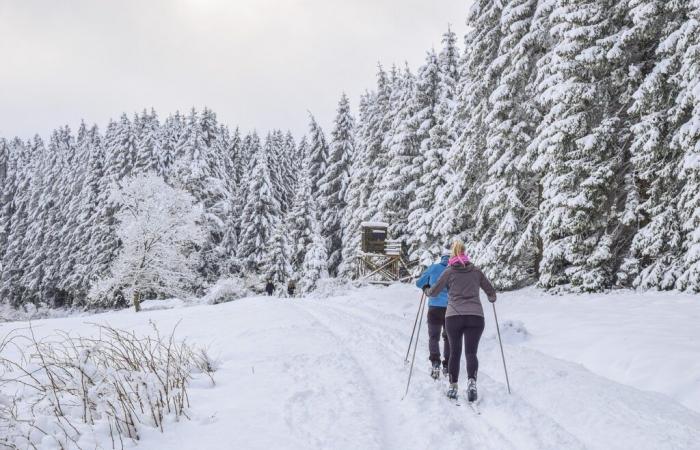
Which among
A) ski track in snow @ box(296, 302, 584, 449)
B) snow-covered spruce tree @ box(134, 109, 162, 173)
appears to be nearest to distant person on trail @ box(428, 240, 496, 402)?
ski track in snow @ box(296, 302, 584, 449)

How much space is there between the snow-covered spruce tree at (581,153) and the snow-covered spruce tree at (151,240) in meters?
25.2

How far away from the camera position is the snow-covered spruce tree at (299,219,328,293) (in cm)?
3317

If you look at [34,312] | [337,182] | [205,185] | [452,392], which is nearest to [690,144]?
[452,392]

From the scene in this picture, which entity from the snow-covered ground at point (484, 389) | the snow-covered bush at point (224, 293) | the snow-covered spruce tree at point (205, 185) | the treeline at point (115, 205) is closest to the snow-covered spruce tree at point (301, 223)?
the treeline at point (115, 205)

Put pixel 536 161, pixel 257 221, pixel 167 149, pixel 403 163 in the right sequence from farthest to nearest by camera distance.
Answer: pixel 167 149 < pixel 257 221 < pixel 403 163 < pixel 536 161

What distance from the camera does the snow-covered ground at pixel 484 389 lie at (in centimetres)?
434

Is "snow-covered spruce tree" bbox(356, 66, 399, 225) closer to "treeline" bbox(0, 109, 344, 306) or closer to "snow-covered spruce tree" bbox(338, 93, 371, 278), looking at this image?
"snow-covered spruce tree" bbox(338, 93, 371, 278)

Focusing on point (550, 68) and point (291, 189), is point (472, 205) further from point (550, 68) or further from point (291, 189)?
point (291, 189)

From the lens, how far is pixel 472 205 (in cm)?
1845

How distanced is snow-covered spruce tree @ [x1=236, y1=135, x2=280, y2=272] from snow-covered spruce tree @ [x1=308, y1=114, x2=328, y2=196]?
4.74 meters

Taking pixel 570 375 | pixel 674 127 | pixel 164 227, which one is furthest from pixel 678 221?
pixel 164 227

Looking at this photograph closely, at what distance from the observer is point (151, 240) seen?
3030 cm

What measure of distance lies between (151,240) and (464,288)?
1130 inches

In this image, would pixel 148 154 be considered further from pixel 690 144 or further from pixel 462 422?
pixel 462 422
